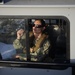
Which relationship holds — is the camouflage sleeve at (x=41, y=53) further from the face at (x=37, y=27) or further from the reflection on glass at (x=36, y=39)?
the face at (x=37, y=27)

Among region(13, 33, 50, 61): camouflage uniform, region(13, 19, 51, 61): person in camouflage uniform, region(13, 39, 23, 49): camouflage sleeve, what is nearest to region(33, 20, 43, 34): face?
region(13, 19, 51, 61): person in camouflage uniform

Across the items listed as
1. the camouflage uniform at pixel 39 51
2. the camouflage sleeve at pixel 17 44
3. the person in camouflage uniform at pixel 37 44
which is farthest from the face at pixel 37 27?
the camouflage sleeve at pixel 17 44

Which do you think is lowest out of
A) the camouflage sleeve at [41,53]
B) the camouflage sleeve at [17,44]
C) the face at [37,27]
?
the camouflage sleeve at [41,53]

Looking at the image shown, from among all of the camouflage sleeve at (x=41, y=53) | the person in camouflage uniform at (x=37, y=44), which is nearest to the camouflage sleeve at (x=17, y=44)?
the person in camouflage uniform at (x=37, y=44)

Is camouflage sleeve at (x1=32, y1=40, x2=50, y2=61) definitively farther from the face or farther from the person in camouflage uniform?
the face

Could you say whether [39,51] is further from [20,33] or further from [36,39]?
[20,33]

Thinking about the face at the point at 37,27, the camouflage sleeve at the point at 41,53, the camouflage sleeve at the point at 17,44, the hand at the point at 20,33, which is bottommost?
the camouflage sleeve at the point at 41,53

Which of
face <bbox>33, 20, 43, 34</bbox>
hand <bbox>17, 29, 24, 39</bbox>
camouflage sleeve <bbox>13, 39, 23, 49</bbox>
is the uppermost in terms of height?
face <bbox>33, 20, 43, 34</bbox>

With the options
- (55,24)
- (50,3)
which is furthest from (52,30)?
(50,3)

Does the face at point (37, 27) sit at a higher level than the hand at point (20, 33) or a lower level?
higher

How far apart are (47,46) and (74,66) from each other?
42 centimetres

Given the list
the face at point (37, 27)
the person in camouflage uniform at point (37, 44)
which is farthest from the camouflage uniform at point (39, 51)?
the face at point (37, 27)

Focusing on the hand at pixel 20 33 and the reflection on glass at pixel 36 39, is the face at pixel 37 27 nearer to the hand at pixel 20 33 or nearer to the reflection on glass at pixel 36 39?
the reflection on glass at pixel 36 39

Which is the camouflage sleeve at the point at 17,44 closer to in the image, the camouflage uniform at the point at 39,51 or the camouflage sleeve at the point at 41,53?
the camouflage uniform at the point at 39,51
